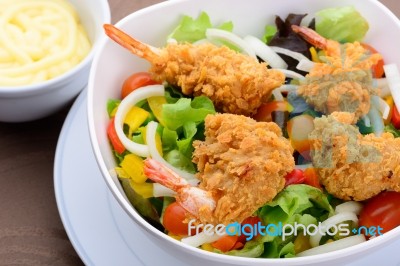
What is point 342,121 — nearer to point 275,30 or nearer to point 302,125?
point 302,125

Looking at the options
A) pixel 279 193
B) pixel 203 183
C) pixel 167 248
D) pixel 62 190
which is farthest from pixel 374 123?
pixel 62 190

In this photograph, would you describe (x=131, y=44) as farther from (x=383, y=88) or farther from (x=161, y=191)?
(x=383, y=88)

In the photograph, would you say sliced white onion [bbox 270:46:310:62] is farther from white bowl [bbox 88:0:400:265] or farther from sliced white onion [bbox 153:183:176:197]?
sliced white onion [bbox 153:183:176:197]

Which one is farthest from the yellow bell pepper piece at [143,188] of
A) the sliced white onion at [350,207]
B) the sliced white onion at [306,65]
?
the sliced white onion at [306,65]

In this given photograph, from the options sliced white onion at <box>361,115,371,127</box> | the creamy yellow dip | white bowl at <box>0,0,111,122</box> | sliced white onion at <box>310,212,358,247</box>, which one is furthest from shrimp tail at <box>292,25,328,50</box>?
the creamy yellow dip

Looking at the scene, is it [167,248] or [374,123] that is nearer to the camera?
[167,248]

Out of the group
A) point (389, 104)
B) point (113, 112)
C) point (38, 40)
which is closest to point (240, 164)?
point (113, 112)

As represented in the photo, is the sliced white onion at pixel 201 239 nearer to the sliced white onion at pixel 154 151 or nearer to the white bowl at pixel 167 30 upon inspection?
the white bowl at pixel 167 30

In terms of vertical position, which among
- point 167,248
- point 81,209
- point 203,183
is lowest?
point 81,209
